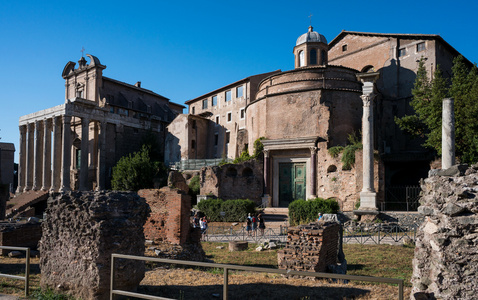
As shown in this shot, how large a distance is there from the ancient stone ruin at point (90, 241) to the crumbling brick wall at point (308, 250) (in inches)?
187

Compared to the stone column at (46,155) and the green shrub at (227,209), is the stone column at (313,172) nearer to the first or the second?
the green shrub at (227,209)

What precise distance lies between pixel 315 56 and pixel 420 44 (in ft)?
30.6

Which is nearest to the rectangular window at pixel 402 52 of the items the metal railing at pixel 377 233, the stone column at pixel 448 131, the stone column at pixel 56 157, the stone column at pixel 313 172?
the stone column at pixel 313 172

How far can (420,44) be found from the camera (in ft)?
110

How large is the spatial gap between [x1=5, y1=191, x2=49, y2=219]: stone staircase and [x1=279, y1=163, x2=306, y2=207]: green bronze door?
23.4m

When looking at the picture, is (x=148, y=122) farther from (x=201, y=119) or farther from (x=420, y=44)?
(x=420, y=44)

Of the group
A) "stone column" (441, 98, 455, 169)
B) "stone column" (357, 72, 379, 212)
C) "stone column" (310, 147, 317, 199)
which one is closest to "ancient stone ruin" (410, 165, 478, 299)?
"stone column" (441, 98, 455, 169)

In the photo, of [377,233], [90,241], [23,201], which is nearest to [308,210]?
[377,233]

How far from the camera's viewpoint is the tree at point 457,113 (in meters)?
23.7

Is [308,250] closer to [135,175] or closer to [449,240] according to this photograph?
[449,240]

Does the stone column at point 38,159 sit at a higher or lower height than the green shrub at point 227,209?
higher

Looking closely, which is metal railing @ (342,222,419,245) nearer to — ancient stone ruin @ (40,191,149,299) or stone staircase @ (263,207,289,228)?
stone staircase @ (263,207,289,228)

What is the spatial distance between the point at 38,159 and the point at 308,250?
40.8 m

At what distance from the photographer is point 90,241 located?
6.39m
